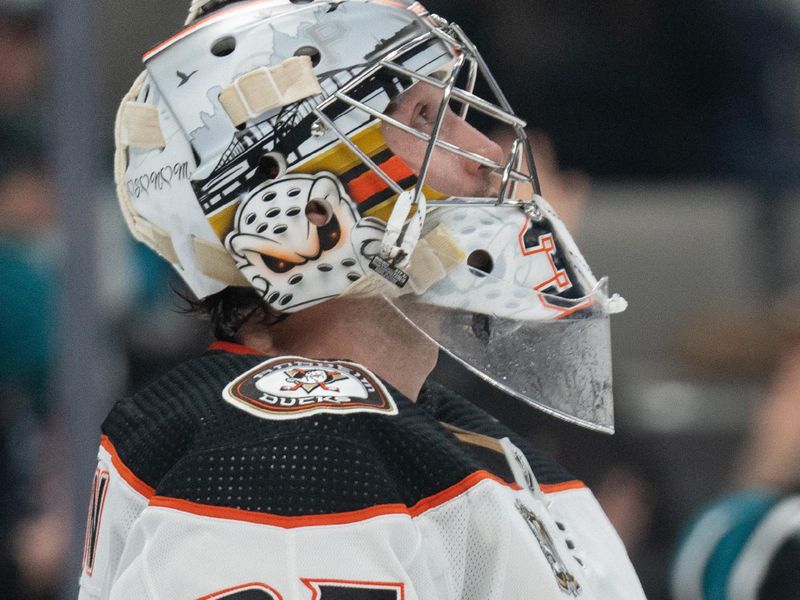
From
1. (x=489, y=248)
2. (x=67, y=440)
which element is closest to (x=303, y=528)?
(x=489, y=248)

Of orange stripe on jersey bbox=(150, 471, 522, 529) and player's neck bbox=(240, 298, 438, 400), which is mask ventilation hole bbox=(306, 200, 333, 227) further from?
orange stripe on jersey bbox=(150, 471, 522, 529)

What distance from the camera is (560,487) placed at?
1.92 metres

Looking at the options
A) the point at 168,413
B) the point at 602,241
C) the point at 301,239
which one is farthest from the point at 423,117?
the point at 602,241

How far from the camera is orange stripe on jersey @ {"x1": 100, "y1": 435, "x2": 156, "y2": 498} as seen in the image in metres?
1.57

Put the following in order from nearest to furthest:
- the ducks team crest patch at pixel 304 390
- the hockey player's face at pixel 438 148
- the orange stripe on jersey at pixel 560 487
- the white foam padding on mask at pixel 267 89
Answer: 1. the ducks team crest patch at pixel 304 390
2. the white foam padding on mask at pixel 267 89
3. the hockey player's face at pixel 438 148
4. the orange stripe on jersey at pixel 560 487

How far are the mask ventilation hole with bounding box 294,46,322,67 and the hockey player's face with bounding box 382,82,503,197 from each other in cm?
12

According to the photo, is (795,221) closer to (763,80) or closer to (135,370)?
(763,80)

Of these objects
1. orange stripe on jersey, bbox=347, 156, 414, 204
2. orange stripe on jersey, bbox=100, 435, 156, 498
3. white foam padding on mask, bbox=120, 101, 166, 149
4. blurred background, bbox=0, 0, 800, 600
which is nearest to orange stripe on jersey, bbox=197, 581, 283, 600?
orange stripe on jersey, bbox=100, 435, 156, 498

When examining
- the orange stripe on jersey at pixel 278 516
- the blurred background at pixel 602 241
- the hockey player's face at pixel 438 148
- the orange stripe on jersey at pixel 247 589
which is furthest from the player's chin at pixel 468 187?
the blurred background at pixel 602 241

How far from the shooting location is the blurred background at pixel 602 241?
3684 millimetres

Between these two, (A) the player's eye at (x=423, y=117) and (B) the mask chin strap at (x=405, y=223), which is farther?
(A) the player's eye at (x=423, y=117)

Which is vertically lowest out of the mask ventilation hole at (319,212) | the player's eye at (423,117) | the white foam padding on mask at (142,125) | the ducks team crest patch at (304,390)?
the ducks team crest patch at (304,390)

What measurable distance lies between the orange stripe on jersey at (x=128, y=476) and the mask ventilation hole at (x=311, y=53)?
0.54 metres

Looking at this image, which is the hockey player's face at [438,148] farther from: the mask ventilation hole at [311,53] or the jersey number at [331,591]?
the jersey number at [331,591]
